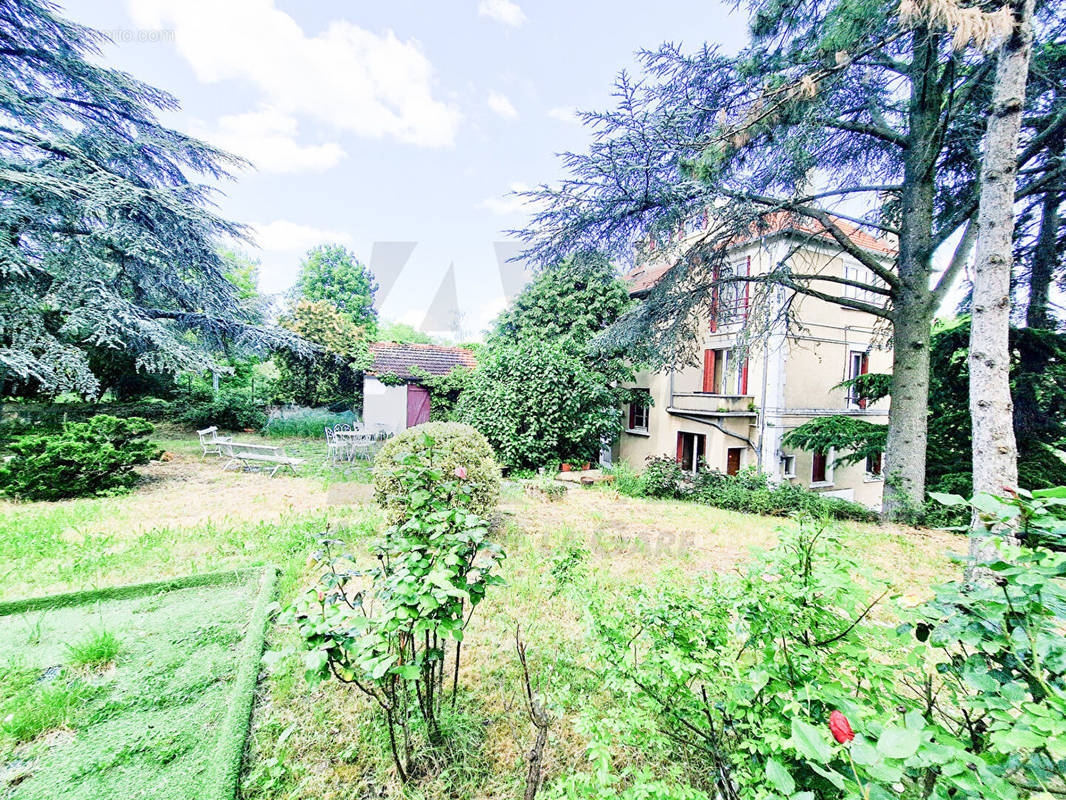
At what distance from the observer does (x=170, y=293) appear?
1091 cm

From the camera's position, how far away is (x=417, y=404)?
1525cm

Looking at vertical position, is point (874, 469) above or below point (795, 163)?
below

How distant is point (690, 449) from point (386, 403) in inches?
438

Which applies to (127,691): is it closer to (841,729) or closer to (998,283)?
(841,729)

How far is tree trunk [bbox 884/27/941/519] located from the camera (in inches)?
250

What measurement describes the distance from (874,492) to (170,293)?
22988mm

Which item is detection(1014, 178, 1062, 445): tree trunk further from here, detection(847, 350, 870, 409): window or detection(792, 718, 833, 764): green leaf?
detection(792, 718, 833, 764): green leaf

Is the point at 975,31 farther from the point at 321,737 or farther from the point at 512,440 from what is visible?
the point at 512,440

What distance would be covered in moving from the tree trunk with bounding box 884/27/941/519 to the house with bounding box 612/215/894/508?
386cm

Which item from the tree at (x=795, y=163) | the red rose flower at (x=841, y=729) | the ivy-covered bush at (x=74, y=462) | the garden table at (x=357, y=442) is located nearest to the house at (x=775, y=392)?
the tree at (x=795, y=163)

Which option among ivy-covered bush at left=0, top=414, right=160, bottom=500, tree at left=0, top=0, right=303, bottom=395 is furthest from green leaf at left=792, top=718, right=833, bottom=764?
tree at left=0, top=0, right=303, bottom=395

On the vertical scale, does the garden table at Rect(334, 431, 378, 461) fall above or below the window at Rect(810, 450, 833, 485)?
above

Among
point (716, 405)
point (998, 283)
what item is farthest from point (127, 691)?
point (716, 405)

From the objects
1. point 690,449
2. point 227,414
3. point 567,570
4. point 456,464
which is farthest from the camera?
point 227,414
